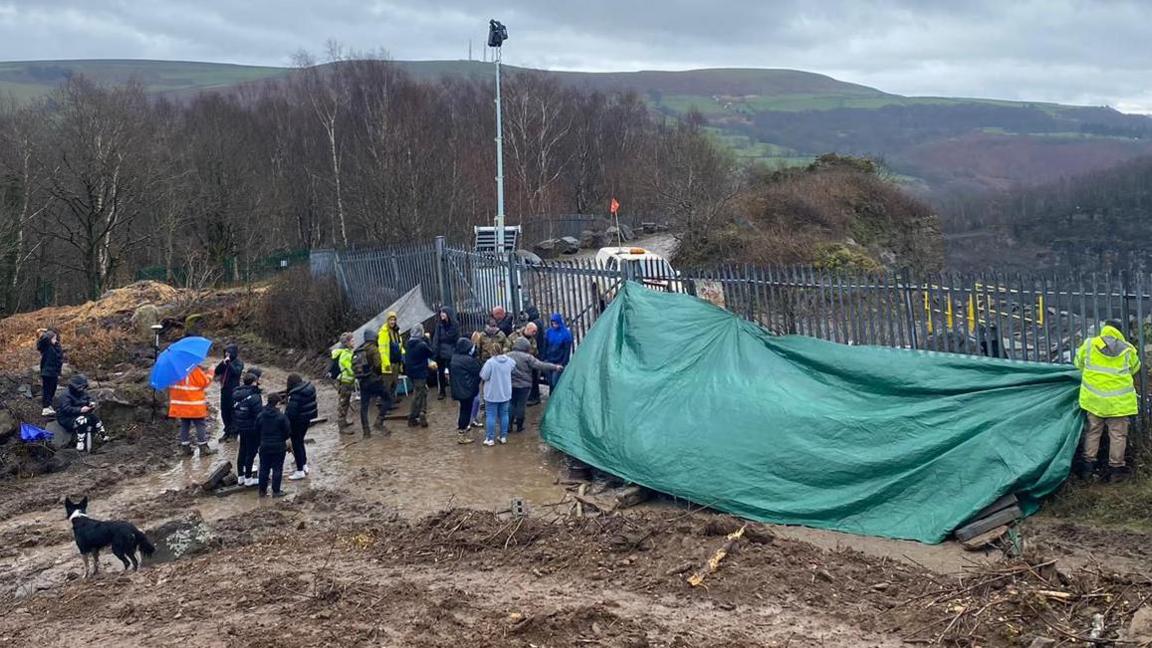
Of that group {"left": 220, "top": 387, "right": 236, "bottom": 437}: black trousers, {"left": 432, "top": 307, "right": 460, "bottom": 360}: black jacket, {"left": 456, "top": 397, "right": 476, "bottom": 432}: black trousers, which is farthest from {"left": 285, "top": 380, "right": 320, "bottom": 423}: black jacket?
{"left": 432, "top": 307, "right": 460, "bottom": 360}: black jacket

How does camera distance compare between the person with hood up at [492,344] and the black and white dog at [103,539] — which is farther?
the person with hood up at [492,344]

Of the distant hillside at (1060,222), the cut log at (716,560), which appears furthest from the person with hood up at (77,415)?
the distant hillside at (1060,222)

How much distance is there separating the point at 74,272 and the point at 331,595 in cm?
3659

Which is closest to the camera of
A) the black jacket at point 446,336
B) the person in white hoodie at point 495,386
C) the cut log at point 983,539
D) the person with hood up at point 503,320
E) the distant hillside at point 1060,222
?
the cut log at point 983,539

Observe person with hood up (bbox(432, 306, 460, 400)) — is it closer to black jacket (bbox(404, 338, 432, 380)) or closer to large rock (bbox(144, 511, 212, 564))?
black jacket (bbox(404, 338, 432, 380))

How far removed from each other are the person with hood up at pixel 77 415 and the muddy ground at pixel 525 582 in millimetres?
2118

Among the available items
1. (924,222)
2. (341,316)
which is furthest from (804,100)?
(341,316)

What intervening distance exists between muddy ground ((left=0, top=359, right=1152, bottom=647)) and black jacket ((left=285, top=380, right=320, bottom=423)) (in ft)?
2.96

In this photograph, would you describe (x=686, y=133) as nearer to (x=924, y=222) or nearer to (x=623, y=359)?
(x=924, y=222)

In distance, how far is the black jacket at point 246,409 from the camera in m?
9.99

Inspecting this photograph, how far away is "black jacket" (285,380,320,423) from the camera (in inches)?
388

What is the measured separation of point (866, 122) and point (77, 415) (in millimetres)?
81269

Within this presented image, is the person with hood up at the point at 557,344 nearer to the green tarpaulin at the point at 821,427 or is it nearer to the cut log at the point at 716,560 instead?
the green tarpaulin at the point at 821,427

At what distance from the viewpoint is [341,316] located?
62.2 ft
